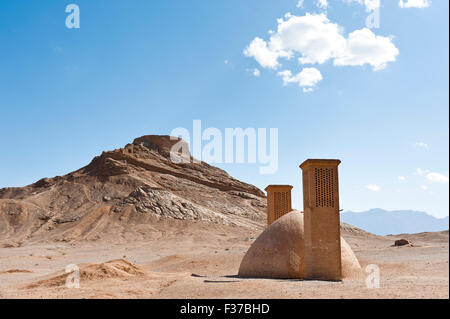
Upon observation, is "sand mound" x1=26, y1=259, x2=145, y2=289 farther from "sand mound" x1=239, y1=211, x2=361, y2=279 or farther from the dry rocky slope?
the dry rocky slope

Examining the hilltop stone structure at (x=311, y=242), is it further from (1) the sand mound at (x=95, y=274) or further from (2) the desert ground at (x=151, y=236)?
(1) the sand mound at (x=95, y=274)

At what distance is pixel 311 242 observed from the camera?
12.6 metres

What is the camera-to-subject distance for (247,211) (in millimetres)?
54844

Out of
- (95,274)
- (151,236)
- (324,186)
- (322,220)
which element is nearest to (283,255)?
(322,220)

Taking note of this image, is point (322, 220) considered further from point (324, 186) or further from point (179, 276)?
point (179, 276)

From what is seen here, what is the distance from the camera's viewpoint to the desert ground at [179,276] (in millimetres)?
9555

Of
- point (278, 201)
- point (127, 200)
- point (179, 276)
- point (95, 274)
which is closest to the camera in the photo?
point (95, 274)

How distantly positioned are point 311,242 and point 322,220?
2.28 ft

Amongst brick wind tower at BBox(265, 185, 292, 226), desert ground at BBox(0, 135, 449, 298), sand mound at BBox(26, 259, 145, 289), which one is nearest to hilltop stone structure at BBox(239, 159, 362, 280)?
desert ground at BBox(0, 135, 449, 298)

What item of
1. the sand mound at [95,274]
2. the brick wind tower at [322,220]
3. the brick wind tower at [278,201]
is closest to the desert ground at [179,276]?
the sand mound at [95,274]

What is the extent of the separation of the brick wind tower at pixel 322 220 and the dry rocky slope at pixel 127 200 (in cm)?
3159

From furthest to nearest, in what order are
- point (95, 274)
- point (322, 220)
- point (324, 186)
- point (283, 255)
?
point (95, 274) → point (283, 255) → point (324, 186) → point (322, 220)

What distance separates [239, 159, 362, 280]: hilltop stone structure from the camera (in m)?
12.7
